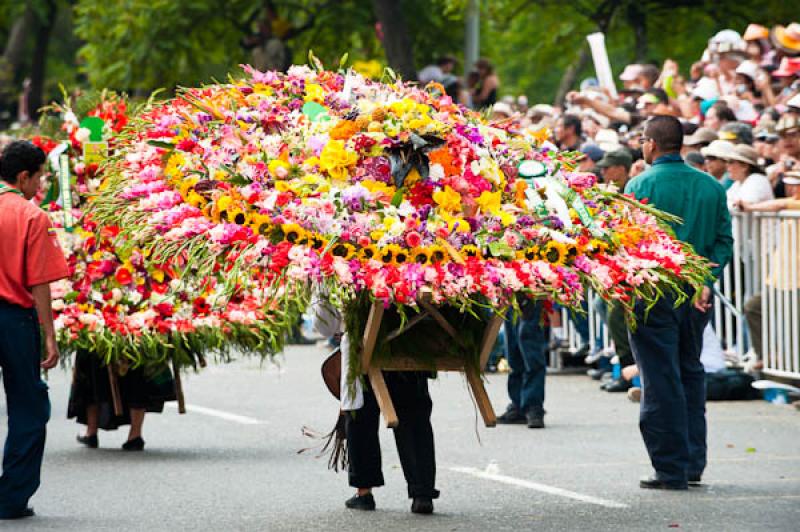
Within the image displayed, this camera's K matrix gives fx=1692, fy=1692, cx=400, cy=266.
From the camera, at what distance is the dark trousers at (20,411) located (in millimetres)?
8625

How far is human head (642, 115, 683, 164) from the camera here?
9852 millimetres

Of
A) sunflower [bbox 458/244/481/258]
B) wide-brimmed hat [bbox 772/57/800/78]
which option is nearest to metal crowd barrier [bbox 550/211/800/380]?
wide-brimmed hat [bbox 772/57/800/78]

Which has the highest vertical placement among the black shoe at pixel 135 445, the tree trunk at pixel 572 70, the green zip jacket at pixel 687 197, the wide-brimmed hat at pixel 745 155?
the tree trunk at pixel 572 70

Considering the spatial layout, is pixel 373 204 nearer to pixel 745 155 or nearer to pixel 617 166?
pixel 617 166

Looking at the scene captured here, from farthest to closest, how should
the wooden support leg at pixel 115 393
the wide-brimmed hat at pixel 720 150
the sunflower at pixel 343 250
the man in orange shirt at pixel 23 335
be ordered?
the wide-brimmed hat at pixel 720 150, the wooden support leg at pixel 115 393, the man in orange shirt at pixel 23 335, the sunflower at pixel 343 250

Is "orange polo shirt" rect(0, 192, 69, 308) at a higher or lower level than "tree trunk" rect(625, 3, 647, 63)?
lower

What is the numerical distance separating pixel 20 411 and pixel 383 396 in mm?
1954

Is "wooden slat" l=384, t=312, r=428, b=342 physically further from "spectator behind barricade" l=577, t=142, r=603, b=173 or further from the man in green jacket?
"spectator behind barricade" l=577, t=142, r=603, b=173

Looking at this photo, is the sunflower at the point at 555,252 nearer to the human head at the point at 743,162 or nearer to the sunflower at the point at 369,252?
the sunflower at the point at 369,252

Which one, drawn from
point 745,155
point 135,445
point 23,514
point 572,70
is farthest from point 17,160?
point 572,70

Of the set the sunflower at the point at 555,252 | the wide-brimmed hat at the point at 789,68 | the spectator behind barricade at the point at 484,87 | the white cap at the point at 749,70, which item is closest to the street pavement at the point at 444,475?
A: the sunflower at the point at 555,252

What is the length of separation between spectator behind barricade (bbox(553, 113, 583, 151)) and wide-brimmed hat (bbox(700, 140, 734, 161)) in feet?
9.47

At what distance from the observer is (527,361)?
12742 mm

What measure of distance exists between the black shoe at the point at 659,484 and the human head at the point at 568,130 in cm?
882
